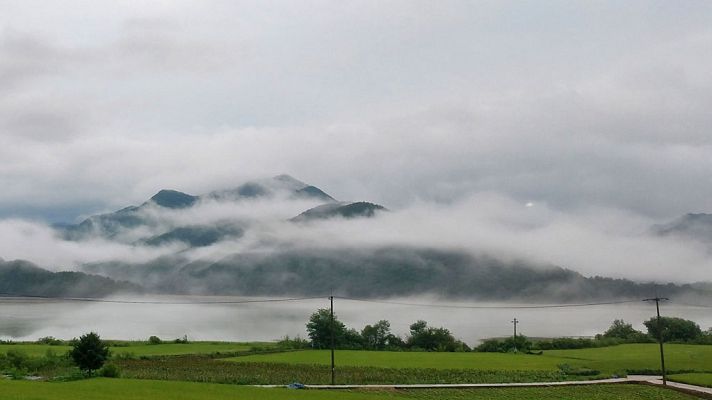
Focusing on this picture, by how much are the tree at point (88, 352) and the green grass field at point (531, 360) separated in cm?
3000

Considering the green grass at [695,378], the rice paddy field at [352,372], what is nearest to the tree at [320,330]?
the rice paddy field at [352,372]

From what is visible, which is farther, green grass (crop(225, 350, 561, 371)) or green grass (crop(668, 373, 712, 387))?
green grass (crop(225, 350, 561, 371))

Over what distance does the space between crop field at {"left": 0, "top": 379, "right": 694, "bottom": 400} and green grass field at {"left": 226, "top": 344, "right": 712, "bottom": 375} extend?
16333mm

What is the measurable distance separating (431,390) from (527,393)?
10652mm

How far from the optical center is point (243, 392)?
52531mm

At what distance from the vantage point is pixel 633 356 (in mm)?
96188

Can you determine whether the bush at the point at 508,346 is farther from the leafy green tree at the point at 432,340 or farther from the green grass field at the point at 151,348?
the green grass field at the point at 151,348

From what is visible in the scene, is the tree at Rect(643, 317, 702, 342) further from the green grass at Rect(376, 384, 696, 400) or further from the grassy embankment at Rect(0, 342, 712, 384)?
the green grass at Rect(376, 384, 696, 400)

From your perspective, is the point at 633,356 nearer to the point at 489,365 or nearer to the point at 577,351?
the point at 577,351

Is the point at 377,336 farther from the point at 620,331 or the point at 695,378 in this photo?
the point at 695,378

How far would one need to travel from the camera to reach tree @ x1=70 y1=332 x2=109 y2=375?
6425cm

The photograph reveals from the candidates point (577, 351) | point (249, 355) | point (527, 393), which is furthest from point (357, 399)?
point (577, 351)

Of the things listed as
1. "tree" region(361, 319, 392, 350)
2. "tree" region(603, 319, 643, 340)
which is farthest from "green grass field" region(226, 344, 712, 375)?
"tree" region(603, 319, 643, 340)

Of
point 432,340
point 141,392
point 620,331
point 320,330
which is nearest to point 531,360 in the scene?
point 432,340
